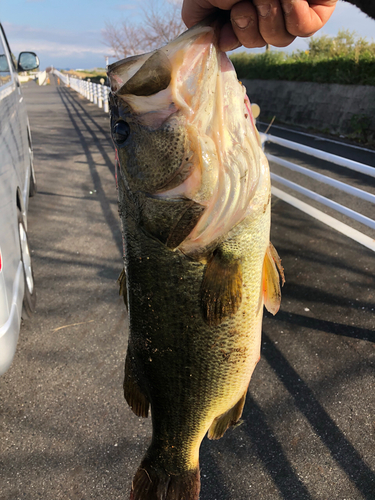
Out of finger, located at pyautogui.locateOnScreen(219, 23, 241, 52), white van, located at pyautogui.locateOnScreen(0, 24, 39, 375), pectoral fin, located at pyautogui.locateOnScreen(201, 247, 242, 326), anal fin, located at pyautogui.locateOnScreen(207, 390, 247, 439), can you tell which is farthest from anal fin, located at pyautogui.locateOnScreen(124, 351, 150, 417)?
finger, located at pyautogui.locateOnScreen(219, 23, 241, 52)

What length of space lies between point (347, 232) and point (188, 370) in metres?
3.49

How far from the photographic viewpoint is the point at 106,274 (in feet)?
14.3

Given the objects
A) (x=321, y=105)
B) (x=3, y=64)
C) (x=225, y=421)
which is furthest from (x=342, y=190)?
(x=321, y=105)

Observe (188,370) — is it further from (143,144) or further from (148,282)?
(143,144)

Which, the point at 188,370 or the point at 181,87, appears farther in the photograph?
the point at 188,370

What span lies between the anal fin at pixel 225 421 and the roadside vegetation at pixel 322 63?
14.4m

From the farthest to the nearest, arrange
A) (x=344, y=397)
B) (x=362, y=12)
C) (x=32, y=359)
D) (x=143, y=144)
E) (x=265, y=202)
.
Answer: (x=32, y=359), (x=344, y=397), (x=362, y=12), (x=265, y=202), (x=143, y=144)

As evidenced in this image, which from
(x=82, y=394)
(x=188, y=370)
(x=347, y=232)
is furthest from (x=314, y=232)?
(x=188, y=370)

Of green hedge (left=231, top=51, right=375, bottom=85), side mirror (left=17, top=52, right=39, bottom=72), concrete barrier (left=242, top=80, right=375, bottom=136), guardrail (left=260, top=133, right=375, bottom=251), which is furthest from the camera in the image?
green hedge (left=231, top=51, right=375, bottom=85)

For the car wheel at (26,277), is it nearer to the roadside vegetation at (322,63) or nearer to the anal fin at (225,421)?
the anal fin at (225,421)

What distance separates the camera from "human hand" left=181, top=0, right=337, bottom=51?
1037mm

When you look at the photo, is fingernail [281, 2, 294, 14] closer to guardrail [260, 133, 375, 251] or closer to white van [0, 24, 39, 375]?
white van [0, 24, 39, 375]

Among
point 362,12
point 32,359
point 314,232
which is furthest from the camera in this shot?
point 314,232

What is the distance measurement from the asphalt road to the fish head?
1.79 m
